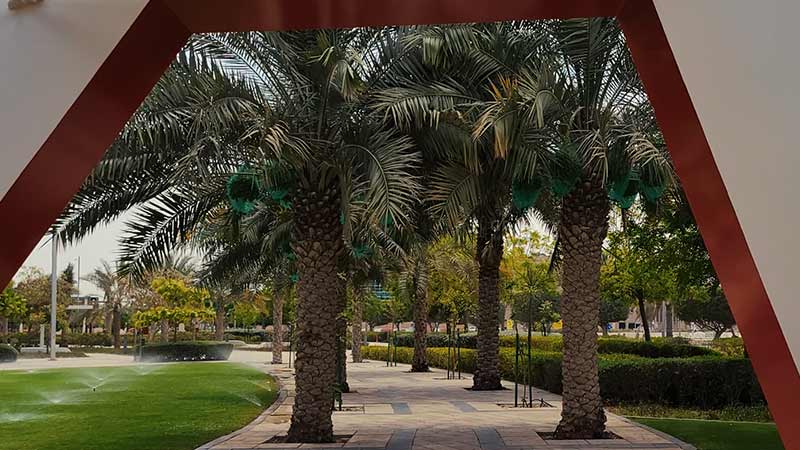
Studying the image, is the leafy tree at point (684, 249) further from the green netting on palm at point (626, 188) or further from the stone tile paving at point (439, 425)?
the green netting on palm at point (626, 188)

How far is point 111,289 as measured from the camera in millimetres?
53250

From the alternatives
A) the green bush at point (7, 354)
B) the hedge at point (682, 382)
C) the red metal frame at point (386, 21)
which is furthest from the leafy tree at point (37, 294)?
the red metal frame at point (386, 21)

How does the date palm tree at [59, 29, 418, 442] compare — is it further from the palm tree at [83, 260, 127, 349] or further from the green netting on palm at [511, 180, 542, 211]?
the palm tree at [83, 260, 127, 349]

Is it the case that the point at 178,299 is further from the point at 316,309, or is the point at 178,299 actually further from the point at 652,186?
the point at 652,186

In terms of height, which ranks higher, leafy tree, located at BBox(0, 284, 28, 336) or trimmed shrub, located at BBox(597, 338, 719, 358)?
leafy tree, located at BBox(0, 284, 28, 336)

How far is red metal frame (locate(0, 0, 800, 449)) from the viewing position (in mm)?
3285

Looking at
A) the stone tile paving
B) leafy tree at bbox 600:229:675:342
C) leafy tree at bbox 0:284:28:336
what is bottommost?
the stone tile paving

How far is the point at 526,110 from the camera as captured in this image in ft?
32.4

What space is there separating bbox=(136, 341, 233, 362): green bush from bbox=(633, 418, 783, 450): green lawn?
2905cm

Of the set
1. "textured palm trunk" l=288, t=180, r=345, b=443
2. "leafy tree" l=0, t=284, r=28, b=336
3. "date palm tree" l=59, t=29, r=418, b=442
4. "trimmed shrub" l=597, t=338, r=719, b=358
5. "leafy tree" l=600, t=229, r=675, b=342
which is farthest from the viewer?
"leafy tree" l=0, t=284, r=28, b=336

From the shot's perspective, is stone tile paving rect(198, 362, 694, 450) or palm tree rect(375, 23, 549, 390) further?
stone tile paving rect(198, 362, 694, 450)

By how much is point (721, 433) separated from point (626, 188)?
4.77 meters

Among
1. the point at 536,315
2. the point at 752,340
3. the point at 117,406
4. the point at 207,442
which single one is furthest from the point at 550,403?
the point at 536,315

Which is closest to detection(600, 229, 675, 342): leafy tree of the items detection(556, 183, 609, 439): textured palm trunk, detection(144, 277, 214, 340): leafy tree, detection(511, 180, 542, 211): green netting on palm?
detection(556, 183, 609, 439): textured palm trunk
